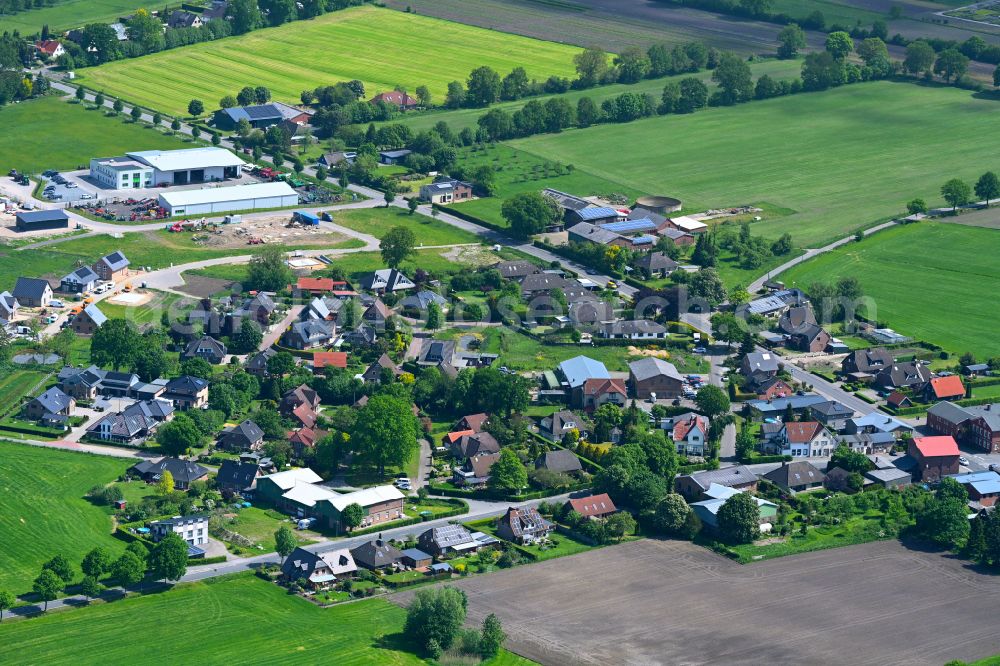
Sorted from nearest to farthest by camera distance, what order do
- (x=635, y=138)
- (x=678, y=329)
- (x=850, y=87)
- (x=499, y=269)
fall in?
(x=678, y=329) < (x=499, y=269) < (x=635, y=138) < (x=850, y=87)

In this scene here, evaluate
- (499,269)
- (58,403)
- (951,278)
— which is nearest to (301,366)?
(58,403)

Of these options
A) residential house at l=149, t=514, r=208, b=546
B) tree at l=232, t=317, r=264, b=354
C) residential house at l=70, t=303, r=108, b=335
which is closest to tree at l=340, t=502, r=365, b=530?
residential house at l=149, t=514, r=208, b=546

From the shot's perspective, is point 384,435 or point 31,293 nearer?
point 384,435

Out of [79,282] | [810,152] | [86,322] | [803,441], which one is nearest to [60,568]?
[86,322]

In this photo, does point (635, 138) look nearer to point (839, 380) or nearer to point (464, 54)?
point (464, 54)

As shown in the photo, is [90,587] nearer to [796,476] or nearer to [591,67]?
[796,476]

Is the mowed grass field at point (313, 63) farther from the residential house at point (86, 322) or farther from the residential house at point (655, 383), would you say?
the residential house at point (655, 383)
